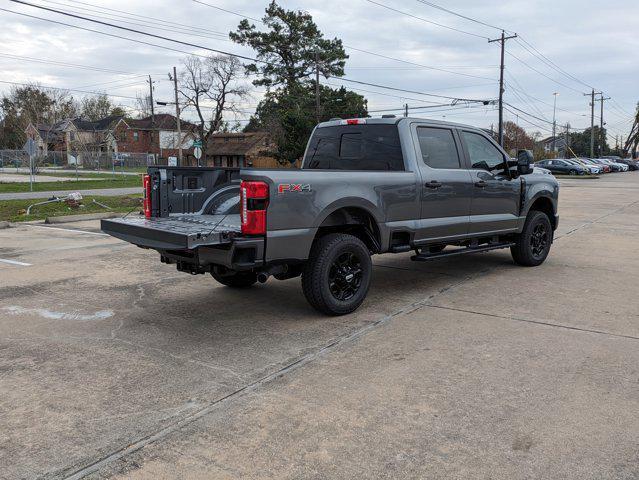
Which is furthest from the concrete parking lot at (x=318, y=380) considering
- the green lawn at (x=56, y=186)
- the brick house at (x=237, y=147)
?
the brick house at (x=237, y=147)

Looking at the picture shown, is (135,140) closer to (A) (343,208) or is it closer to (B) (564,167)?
(B) (564,167)

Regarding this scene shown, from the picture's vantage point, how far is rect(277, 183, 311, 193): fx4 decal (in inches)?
193

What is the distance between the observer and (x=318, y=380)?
4137mm

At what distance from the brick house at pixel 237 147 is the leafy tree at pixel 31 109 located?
77.6ft

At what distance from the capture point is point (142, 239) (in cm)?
526

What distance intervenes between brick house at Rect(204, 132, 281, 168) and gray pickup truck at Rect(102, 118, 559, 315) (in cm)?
5499

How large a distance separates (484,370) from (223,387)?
6.49 ft

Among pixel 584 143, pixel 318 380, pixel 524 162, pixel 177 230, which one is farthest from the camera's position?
pixel 584 143

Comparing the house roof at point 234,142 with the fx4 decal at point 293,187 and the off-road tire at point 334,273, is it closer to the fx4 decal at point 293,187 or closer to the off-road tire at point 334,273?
the off-road tire at point 334,273

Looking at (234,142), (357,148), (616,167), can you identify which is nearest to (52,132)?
(234,142)

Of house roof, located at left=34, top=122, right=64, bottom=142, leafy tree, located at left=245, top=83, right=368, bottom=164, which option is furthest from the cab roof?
house roof, located at left=34, top=122, right=64, bottom=142

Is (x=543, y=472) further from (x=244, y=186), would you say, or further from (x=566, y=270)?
(x=566, y=270)

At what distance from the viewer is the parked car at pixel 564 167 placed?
158 feet

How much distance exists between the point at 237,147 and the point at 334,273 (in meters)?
65.3
